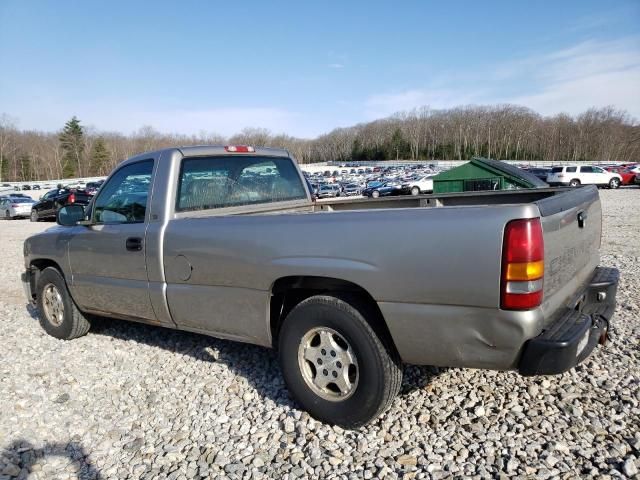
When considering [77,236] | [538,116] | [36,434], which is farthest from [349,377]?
[538,116]

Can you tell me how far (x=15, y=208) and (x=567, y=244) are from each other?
32058 millimetres

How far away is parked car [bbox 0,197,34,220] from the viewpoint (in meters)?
27.9

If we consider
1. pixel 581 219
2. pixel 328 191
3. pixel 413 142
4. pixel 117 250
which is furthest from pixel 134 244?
pixel 413 142

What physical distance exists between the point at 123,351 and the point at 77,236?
1.20 meters

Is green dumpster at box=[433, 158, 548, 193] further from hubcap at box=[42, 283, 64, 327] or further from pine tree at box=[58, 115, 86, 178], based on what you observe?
pine tree at box=[58, 115, 86, 178]

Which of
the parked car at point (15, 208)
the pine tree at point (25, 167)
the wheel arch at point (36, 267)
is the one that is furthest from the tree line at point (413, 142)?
the wheel arch at point (36, 267)

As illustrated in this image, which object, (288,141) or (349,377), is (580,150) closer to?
(288,141)

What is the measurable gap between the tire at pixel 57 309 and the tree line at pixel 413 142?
6605 cm

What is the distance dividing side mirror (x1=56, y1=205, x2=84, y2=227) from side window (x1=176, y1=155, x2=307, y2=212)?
1.41 m

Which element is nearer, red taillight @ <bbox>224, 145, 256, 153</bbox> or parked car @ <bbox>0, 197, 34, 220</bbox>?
red taillight @ <bbox>224, 145, 256, 153</bbox>

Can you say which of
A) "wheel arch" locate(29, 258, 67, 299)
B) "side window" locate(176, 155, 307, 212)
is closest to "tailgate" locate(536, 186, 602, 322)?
"side window" locate(176, 155, 307, 212)

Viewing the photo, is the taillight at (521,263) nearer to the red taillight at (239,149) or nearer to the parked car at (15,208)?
the red taillight at (239,149)

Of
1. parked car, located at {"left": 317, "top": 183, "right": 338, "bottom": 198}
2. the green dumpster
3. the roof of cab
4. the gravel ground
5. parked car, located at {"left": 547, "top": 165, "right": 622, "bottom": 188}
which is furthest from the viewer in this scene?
parked car, located at {"left": 317, "top": 183, "right": 338, "bottom": 198}

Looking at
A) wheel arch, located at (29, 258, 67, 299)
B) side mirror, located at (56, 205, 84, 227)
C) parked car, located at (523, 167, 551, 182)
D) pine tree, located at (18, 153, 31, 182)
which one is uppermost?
pine tree, located at (18, 153, 31, 182)
